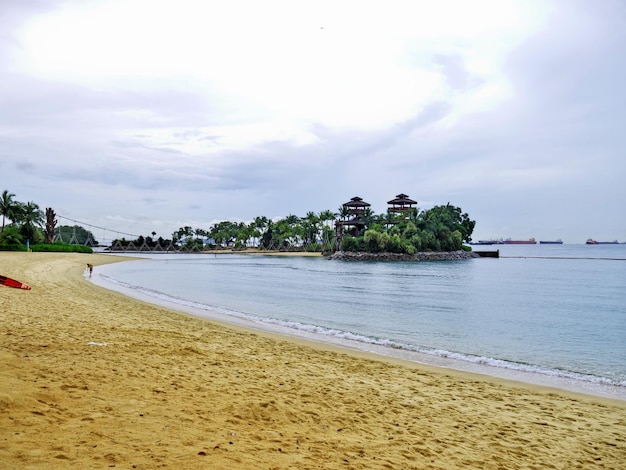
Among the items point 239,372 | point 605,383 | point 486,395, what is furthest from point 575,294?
point 239,372

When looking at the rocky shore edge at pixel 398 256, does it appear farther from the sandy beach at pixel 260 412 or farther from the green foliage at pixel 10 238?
the sandy beach at pixel 260 412

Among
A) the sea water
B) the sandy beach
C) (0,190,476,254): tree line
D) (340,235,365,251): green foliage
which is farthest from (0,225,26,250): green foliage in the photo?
(340,235,365,251): green foliage

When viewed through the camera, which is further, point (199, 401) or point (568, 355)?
point (568, 355)

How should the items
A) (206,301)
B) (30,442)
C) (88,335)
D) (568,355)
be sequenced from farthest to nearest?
(206,301) < (568,355) < (88,335) < (30,442)

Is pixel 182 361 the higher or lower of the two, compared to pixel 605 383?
higher

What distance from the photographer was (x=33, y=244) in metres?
81.6

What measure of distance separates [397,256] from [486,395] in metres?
112

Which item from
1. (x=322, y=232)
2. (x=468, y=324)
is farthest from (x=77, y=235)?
(x=468, y=324)

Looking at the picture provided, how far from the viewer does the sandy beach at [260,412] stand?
15.7 feet

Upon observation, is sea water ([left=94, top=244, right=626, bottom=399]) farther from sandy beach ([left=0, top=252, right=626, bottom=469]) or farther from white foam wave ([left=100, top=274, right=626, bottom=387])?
sandy beach ([left=0, top=252, right=626, bottom=469])

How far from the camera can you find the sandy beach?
479 cm

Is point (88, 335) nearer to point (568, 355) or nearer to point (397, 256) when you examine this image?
point (568, 355)

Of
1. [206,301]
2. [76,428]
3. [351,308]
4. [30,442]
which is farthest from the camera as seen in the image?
[206,301]

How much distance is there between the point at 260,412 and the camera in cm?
645
